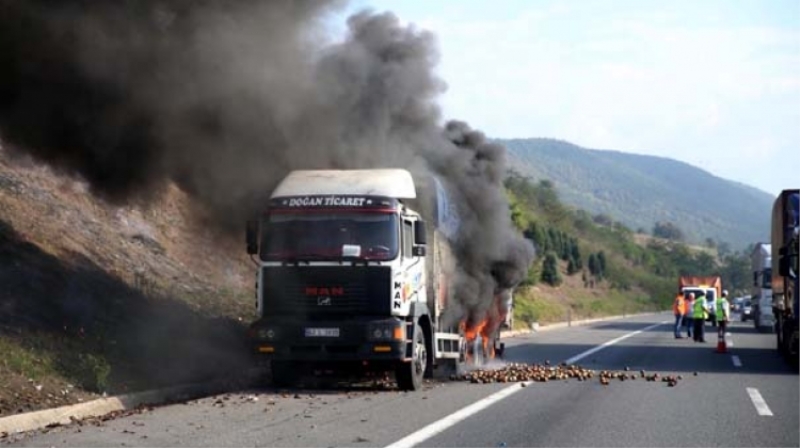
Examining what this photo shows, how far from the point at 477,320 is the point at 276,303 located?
20.0 feet

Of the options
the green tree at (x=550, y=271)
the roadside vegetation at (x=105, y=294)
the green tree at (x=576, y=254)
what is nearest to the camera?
the roadside vegetation at (x=105, y=294)

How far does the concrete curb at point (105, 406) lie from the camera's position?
13.1m

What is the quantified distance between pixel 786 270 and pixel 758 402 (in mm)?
7931

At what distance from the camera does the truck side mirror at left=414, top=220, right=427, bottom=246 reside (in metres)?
17.4

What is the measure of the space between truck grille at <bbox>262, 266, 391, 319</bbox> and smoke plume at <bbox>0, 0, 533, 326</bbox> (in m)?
3.95

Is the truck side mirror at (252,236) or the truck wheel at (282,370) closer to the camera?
the truck side mirror at (252,236)

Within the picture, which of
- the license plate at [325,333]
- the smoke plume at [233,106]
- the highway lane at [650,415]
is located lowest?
the highway lane at [650,415]

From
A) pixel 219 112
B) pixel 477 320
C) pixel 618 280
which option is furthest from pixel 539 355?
pixel 618 280

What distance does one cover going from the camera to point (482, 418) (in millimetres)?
14281

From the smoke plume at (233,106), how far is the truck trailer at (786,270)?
537 cm

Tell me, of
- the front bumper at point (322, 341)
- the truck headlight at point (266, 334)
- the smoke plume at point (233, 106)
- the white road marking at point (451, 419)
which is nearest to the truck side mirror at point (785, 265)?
the smoke plume at point (233, 106)

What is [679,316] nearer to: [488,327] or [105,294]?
[488,327]

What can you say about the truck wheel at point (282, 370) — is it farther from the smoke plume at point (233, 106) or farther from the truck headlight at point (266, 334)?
the smoke plume at point (233, 106)

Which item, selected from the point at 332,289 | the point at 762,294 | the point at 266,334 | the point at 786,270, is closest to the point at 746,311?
the point at 762,294
